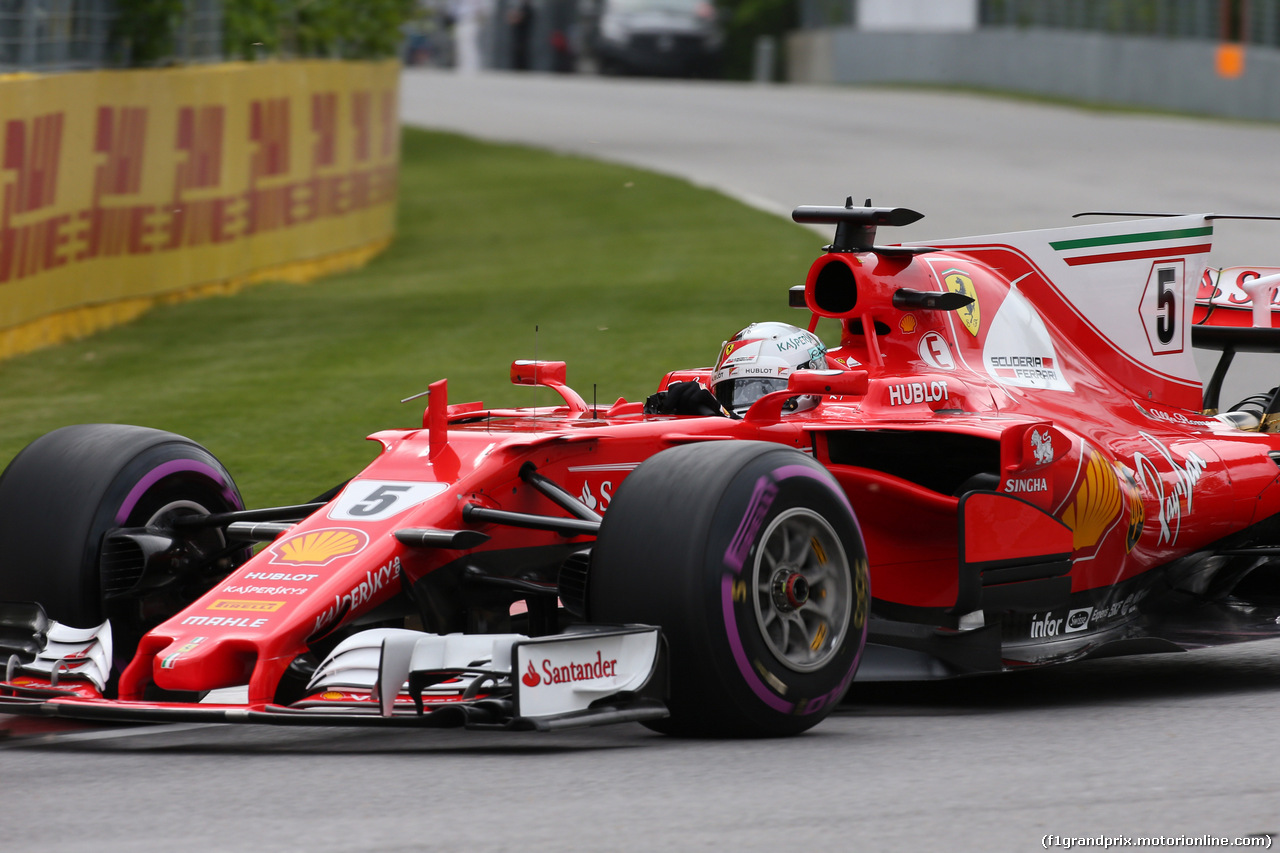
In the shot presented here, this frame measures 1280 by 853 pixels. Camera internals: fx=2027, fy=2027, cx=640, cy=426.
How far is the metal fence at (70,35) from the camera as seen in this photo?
14.8 meters

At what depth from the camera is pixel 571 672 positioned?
5.34 m

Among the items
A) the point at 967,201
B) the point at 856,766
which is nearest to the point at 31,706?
the point at 856,766

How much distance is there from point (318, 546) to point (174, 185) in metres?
12.2

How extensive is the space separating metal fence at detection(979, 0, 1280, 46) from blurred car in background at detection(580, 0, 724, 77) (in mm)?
6986

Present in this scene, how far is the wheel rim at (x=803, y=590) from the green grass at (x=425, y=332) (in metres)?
1.65

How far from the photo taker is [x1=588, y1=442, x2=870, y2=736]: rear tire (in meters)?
5.47

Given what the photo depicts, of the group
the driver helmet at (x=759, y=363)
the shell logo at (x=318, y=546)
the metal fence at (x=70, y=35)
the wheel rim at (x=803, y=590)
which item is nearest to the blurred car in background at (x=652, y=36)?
the metal fence at (x=70, y=35)

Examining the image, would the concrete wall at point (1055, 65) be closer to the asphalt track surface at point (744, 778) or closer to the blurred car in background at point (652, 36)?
the blurred car in background at point (652, 36)

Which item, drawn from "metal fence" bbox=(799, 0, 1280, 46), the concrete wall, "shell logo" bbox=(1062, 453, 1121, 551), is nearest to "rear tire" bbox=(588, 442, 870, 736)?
"shell logo" bbox=(1062, 453, 1121, 551)

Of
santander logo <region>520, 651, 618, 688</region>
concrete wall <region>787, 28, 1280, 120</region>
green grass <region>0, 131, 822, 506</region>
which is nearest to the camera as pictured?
santander logo <region>520, 651, 618, 688</region>

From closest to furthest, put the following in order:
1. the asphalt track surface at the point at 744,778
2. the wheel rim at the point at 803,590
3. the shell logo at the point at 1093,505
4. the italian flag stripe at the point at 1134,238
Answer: the asphalt track surface at the point at 744,778
the wheel rim at the point at 803,590
the shell logo at the point at 1093,505
the italian flag stripe at the point at 1134,238

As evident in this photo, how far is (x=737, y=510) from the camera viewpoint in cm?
554

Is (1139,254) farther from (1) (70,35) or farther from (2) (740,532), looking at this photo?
(1) (70,35)

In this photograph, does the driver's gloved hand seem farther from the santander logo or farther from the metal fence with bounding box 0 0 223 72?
the metal fence with bounding box 0 0 223 72
